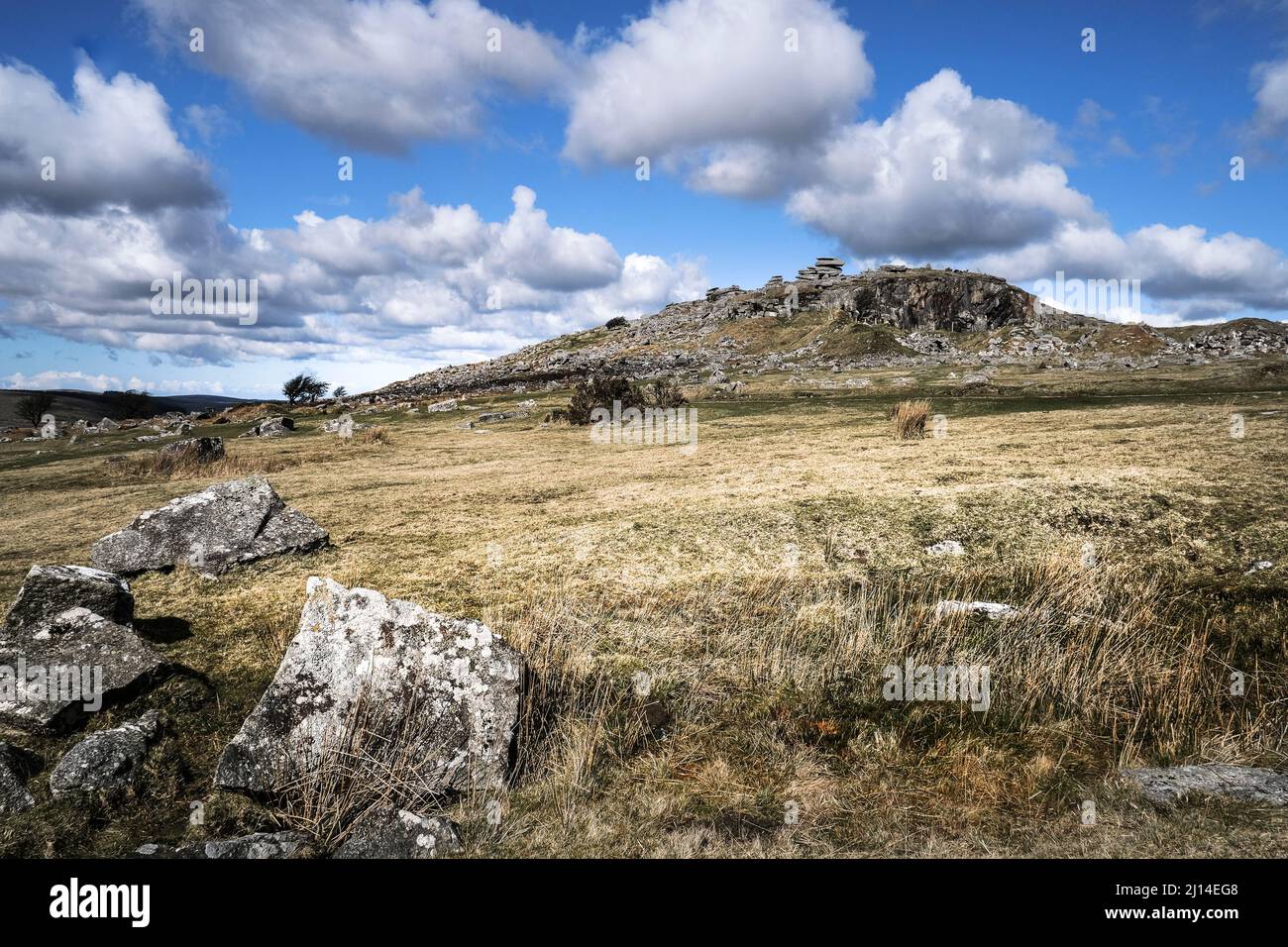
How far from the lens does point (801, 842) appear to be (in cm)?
504

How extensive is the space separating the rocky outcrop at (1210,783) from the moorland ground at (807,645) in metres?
0.19

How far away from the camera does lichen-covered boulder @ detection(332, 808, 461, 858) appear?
5000 mm

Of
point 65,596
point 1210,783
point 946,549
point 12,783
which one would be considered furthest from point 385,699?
point 946,549

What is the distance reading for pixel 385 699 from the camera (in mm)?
6195

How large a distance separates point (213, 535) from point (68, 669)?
4.85m

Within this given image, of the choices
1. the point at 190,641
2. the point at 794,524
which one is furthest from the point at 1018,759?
the point at 190,641

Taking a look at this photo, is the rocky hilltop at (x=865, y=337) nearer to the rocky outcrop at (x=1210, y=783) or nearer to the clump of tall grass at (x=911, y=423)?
the clump of tall grass at (x=911, y=423)

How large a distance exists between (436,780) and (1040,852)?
4944 millimetres

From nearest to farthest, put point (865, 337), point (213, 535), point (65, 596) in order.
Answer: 1. point (65, 596)
2. point (213, 535)
3. point (865, 337)

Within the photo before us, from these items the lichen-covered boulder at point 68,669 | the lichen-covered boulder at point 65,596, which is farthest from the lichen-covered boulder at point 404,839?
the lichen-covered boulder at point 65,596

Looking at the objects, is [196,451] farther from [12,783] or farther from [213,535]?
[12,783]

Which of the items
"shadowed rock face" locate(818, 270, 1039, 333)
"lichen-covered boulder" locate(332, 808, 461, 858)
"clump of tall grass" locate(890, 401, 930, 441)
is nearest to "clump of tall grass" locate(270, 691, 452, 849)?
"lichen-covered boulder" locate(332, 808, 461, 858)

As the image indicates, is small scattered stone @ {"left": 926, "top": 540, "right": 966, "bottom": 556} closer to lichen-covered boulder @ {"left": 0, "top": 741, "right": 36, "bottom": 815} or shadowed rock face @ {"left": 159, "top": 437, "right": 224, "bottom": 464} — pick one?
lichen-covered boulder @ {"left": 0, "top": 741, "right": 36, "bottom": 815}
